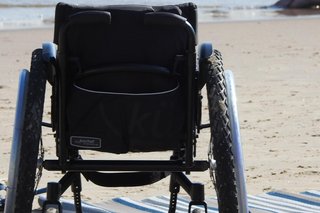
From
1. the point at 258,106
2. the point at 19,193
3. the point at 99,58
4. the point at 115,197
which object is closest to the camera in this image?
the point at 19,193

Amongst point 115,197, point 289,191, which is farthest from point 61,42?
point 289,191

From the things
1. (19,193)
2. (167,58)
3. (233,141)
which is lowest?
(19,193)

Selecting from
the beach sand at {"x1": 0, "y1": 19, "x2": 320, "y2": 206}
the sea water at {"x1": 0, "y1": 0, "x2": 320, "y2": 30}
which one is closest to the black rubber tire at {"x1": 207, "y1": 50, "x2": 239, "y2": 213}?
the beach sand at {"x1": 0, "y1": 19, "x2": 320, "y2": 206}

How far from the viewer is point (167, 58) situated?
3.84 m

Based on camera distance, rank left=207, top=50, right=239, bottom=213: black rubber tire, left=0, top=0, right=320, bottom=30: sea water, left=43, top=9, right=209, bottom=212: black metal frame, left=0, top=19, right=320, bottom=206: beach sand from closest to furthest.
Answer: left=207, top=50, right=239, bottom=213: black rubber tire, left=43, top=9, right=209, bottom=212: black metal frame, left=0, top=19, right=320, bottom=206: beach sand, left=0, top=0, right=320, bottom=30: sea water

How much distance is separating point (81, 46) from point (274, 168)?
9.70 feet

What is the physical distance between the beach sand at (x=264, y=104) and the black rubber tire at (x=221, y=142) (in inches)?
79.7

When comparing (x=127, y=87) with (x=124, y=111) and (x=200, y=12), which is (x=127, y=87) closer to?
(x=124, y=111)

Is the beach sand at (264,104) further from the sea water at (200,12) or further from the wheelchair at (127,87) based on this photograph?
the sea water at (200,12)

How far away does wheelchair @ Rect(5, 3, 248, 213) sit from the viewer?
12.2 ft

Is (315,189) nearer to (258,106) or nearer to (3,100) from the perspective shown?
(258,106)

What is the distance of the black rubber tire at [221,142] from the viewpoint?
3549mm

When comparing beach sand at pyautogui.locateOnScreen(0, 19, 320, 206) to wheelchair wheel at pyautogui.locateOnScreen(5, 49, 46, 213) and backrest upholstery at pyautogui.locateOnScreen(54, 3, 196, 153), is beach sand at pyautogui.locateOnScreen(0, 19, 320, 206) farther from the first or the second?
wheelchair wheel at pyautogui.locateOnScreen(5, 49, 46, 213)

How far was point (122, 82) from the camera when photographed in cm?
379
